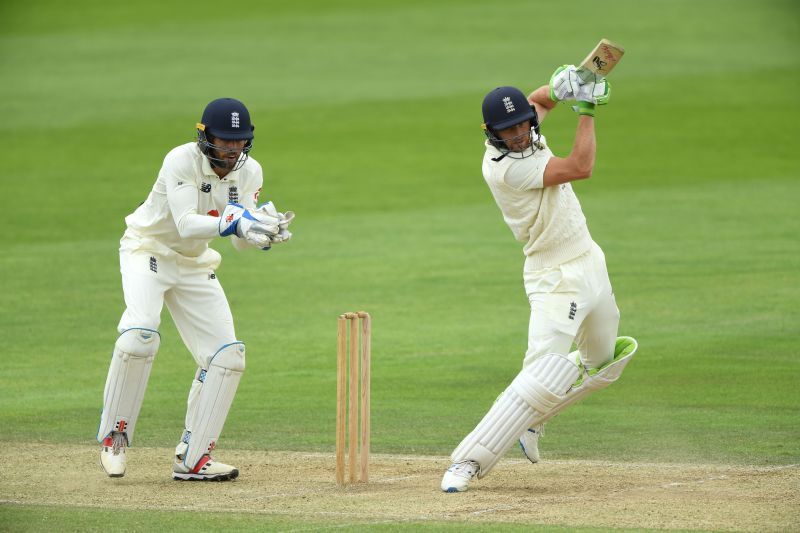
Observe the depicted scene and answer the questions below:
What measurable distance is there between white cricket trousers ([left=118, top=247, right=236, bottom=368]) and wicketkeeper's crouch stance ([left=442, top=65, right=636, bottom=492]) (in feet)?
5.30

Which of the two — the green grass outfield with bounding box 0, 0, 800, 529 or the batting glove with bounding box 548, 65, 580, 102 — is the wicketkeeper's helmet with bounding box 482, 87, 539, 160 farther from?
the green grass outfield with bounding box 0, 0, 800, 529

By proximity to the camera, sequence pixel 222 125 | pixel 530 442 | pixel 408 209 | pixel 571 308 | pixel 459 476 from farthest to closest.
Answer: pixel 408 209 → pixel 530 442 → pixel 222 125 → pixel 571 308 → pixel 459 476

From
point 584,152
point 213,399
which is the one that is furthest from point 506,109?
point 213,399

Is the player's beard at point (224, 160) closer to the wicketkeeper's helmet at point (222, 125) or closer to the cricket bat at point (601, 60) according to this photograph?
the wicketkeeper's helmet at point (222, 125)

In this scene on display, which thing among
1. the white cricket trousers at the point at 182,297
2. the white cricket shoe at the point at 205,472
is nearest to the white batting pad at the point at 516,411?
the white cricket shoe at the point at 205,472

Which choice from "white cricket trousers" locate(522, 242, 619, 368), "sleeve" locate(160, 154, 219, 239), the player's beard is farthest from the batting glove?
"sleeve" locate(160, 154, 219, 239)

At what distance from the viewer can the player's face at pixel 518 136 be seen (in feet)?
24.4

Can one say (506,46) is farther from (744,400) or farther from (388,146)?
(744,400)

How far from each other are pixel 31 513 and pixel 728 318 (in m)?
7.74

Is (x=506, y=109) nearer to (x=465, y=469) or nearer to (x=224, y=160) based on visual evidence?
(x=224, y=160)

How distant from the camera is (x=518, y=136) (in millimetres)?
7414

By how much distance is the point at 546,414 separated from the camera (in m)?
7.50

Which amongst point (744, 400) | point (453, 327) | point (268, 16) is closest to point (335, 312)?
point (453, 327)

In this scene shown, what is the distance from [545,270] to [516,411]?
814 mm
